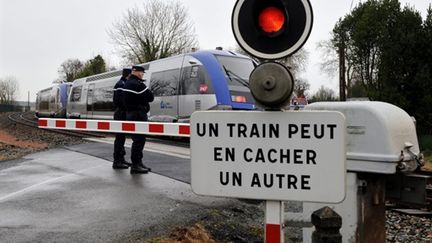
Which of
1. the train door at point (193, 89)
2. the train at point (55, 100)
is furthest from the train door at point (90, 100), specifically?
the train door at point (193, 89)

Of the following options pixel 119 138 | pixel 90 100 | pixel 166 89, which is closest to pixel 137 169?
pixel 119 138

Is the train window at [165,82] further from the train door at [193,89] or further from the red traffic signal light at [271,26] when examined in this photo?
the red traffic signal light at [271,26]

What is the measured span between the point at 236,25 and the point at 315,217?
118 centimetres

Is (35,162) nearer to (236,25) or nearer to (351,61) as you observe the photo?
(236,25)

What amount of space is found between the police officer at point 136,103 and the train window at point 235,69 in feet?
18.9

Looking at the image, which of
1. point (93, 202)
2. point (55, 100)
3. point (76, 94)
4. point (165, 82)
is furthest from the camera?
point (55, 100)

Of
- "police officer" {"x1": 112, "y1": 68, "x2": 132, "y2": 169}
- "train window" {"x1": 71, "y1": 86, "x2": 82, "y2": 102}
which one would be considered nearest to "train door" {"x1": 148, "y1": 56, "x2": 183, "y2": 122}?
"police officer" {"x1": 112, "y1": 68, "x2": 132, "y2": 169}

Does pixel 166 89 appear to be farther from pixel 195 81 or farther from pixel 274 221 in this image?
pixel 274 221

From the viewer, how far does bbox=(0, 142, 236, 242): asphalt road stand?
5.00 metres

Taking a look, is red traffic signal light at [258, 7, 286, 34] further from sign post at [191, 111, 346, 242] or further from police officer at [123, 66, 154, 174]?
police officer at [123, 66, 154, 174]

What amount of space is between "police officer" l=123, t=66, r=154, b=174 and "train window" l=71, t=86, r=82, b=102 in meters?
19.8

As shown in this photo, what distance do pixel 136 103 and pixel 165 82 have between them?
794 cm

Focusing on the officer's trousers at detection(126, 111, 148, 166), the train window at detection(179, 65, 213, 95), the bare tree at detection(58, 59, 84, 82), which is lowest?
the officer's trousers at detection(126, 111, 148, 166)

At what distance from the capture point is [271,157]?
96.6 inches
